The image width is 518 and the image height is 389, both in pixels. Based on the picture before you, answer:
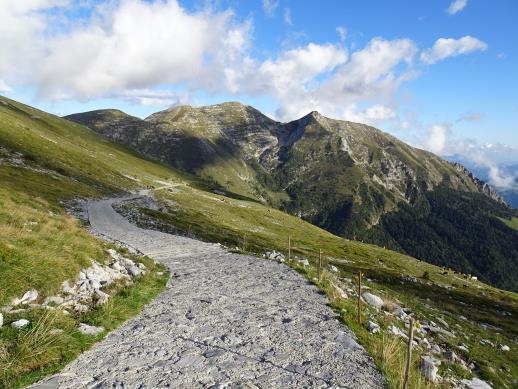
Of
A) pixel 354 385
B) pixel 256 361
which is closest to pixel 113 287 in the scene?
pixel 256 361

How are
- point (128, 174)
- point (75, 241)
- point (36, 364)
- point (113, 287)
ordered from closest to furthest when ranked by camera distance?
1. point (36, 364)
2. point (113, 287)
3. point (75, 241)
4. point (128, 174)

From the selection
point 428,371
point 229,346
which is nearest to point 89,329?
point 229,346

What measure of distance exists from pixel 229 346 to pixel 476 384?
10963mm

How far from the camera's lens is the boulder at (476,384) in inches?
617

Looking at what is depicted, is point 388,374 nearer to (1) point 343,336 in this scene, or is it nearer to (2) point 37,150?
(1) point 343,336

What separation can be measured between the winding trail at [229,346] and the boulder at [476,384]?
227 inches

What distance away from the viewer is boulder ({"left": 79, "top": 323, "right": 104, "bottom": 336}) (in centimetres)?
1262

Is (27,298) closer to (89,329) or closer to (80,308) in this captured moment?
(80,308)

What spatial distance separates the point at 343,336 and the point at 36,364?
964 cm

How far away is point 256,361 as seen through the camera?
11.6 metres

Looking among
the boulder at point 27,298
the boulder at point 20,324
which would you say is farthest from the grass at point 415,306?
the boulder at point 27,298

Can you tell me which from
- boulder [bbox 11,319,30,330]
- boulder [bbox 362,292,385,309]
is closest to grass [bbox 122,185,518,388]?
boulder [bbox 362,292,385,309]

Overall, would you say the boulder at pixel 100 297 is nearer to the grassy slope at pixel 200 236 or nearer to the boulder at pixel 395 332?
the grassy slope at pixel 200 236

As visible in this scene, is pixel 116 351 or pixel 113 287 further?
pixel 113 287
